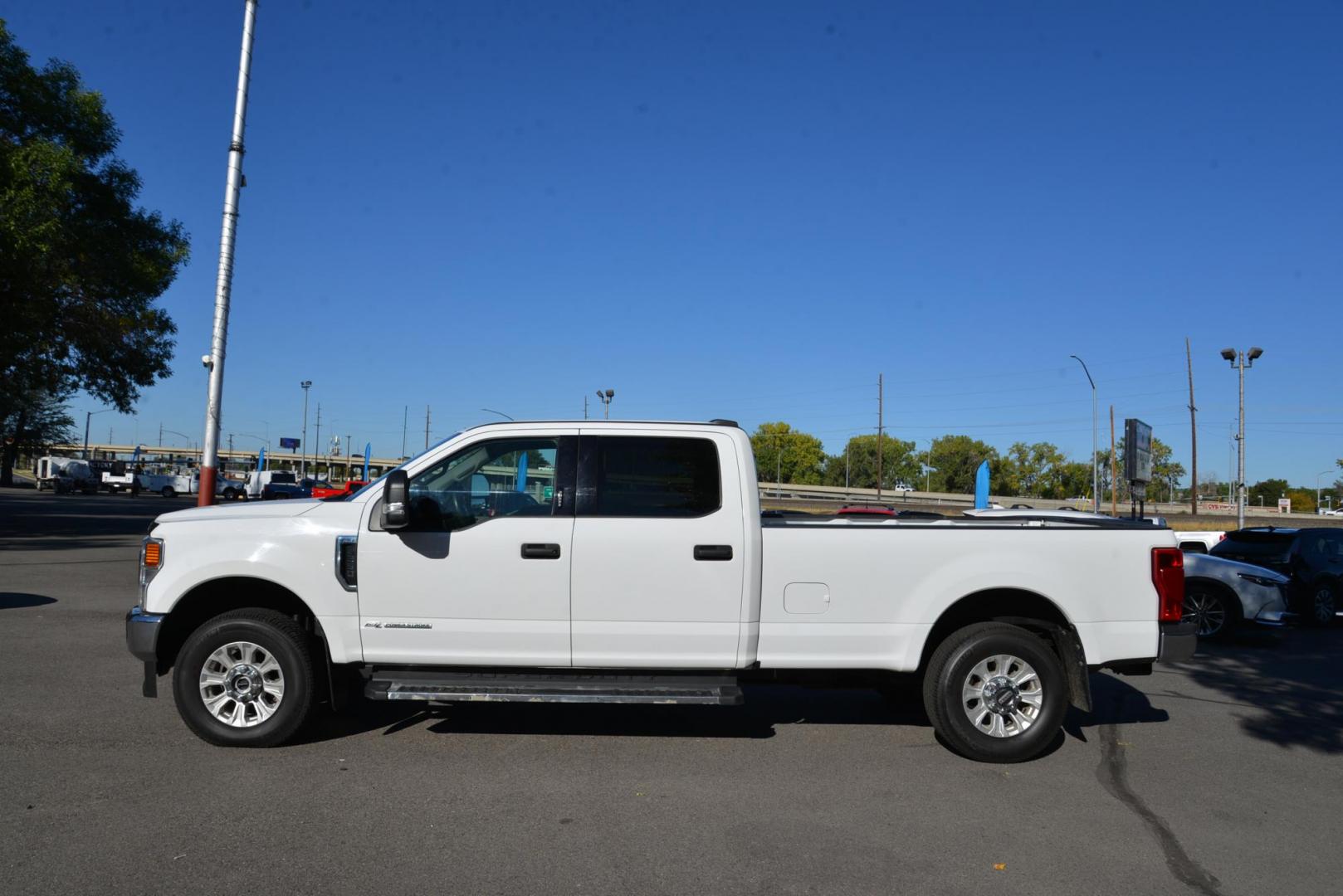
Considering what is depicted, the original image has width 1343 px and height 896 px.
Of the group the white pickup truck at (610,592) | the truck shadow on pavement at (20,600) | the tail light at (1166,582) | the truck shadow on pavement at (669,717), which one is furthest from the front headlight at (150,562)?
the truck shadow on pavement at (20,600)

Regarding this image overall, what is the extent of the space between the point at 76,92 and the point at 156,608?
2149 centimetres

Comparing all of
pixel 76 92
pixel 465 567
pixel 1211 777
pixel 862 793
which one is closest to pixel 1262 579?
pixel 1211 777

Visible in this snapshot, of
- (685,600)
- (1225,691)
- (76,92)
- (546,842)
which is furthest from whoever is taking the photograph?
(76,92)

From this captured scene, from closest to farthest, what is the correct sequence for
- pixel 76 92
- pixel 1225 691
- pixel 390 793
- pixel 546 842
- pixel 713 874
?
pixel 713 874 < pixel 546 842 < pixel 390 793 < pixel 1225 691 < pixel 76 92

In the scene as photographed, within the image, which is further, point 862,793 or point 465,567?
point 465,567

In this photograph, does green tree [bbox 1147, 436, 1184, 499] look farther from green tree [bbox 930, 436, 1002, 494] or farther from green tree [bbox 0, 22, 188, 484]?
green tree [bbox 0, 22, 188, 484]

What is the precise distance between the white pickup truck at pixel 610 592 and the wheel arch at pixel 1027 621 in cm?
2

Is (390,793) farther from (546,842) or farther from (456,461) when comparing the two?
(456,461)

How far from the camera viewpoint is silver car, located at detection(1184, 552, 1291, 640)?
1213 cm

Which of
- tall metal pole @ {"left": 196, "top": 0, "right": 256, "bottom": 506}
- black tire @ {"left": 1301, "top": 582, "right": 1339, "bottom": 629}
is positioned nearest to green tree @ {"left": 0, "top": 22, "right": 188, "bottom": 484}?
tall metal pole @ {"left": 196, "top": 0, "right": 256, "bottom": 506}

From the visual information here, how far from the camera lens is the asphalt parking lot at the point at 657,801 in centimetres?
435

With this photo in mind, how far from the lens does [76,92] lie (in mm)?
22594

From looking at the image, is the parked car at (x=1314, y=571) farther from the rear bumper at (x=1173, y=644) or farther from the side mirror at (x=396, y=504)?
the side mirror at (x=396, y=504)

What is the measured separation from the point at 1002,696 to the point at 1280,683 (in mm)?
5027
